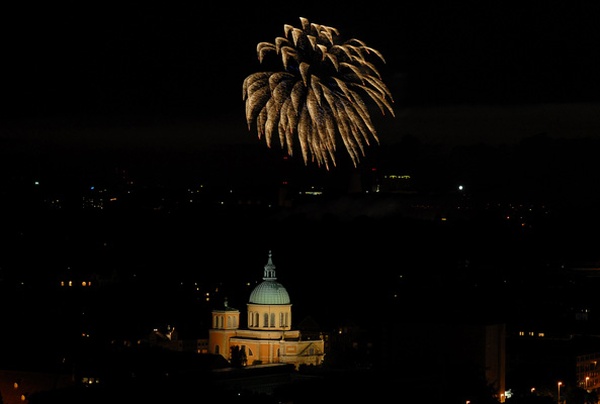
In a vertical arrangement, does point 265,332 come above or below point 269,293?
below

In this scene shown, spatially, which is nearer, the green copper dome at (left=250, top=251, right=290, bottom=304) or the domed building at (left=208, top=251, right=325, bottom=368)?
the green copper dome at (left=250, top=251, right=290, bottom=304)

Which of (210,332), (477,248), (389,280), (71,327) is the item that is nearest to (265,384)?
(210,332)

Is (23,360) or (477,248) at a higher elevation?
(477,248)

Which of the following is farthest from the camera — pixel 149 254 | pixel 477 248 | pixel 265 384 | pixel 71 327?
pixel 149 254

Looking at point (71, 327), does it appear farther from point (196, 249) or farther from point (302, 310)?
point (196, 249)

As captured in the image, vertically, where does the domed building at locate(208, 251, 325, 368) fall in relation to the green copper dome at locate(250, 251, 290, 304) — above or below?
below

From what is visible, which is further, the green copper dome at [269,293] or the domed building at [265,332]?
the domed building at [265,332]

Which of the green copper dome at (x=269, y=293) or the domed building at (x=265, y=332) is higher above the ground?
the green copper dome at (x=269, y=293)

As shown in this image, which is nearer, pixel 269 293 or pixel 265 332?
pixel 269 293
